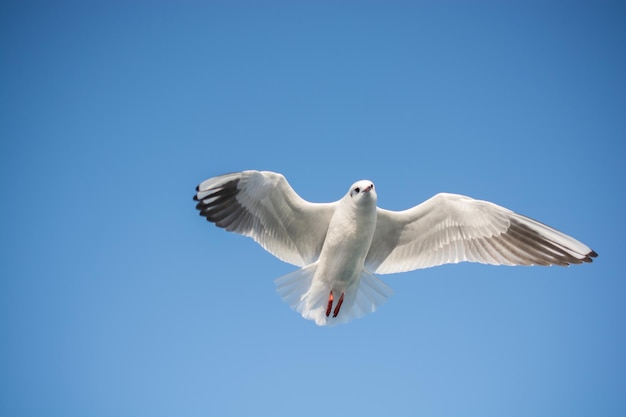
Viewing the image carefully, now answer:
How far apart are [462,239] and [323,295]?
6.74ft

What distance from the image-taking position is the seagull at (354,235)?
6273 millimetres

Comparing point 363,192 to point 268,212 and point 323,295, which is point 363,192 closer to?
point 268,212

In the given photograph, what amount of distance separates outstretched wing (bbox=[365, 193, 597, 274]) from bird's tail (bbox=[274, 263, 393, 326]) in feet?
1.49

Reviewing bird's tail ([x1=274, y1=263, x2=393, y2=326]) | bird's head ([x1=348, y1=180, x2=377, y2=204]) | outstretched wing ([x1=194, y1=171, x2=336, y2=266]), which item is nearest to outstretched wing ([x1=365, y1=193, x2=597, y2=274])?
bird's tail ([x1=274, y1=263, x2=393, y2=326])

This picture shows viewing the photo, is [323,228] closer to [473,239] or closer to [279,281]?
[279,281]

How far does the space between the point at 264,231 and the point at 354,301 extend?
1556 millimetres

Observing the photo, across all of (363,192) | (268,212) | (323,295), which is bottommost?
(323,295)

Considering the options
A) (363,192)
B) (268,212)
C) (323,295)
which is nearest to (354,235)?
(363,192)

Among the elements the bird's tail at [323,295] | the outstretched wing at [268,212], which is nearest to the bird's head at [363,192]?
the outstretched wing at [268,212]

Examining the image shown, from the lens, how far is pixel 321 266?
655 cm

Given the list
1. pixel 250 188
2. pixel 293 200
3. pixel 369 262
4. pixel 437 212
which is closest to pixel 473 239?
pixel 437 212

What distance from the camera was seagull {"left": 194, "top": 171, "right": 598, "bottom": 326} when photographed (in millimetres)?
6273

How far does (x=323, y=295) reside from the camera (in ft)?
21.9

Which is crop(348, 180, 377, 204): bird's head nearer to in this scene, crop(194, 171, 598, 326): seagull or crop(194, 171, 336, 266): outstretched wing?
crop(194, 171, 598, 326): seagull
